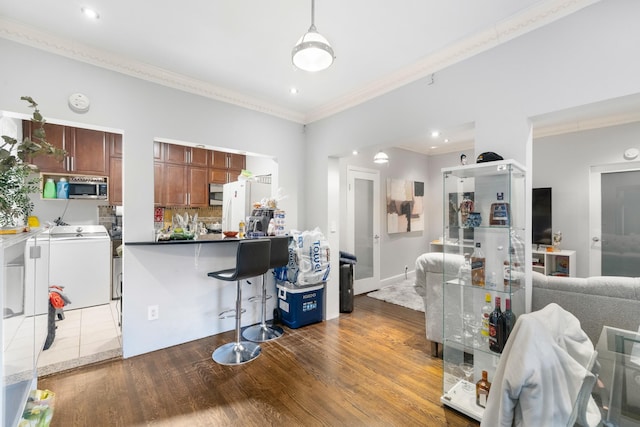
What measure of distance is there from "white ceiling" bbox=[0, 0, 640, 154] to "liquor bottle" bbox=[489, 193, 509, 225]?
71 centimetres

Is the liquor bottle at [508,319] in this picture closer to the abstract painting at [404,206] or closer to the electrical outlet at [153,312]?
the electrical outlet at [153,312]

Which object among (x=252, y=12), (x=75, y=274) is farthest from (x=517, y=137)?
(x=75, y=274)

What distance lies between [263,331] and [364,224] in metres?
2.51

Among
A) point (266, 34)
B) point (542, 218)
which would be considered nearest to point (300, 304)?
point (266, 34)

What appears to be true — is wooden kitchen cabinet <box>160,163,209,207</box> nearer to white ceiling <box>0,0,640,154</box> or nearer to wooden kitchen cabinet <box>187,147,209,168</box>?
wooden kitchen cabinet <box>187,147,209,168</box>

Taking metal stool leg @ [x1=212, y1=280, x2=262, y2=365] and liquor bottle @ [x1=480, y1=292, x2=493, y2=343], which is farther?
metal stool leg @ [x1=212, y1=280, x2=262, y2=365]

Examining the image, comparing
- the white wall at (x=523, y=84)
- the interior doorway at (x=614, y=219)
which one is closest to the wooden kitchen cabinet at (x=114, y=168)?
the white wall at (x=523, y=84)

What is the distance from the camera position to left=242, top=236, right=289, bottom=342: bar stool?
3093mm

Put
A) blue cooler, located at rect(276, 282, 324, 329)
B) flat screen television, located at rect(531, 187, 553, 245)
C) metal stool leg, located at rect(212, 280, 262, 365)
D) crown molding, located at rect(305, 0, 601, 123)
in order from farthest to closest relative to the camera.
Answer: flat screen television, located at rect(531, 187, 553, 245) < blue cooler, located at rect(276, 282, 324, 329) < metal stool leg, located at rect(212, 280, 262, 365) < crown molding, located at rect(305, 0, 601, 123)

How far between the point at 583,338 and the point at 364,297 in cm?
352

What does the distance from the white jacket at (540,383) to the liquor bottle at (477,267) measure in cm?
83

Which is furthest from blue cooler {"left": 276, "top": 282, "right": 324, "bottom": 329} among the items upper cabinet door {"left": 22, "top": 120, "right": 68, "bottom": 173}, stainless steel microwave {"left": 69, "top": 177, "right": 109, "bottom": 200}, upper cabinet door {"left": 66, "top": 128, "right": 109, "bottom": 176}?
upper cabinet door {"left": 22, "top": 120, "right": 68, "bottom": 173}

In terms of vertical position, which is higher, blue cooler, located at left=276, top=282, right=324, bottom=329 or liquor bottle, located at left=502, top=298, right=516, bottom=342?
liquor bottle, located at left=502, top=298, right=516, bottom=342

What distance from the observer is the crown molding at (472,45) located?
6.28ft
